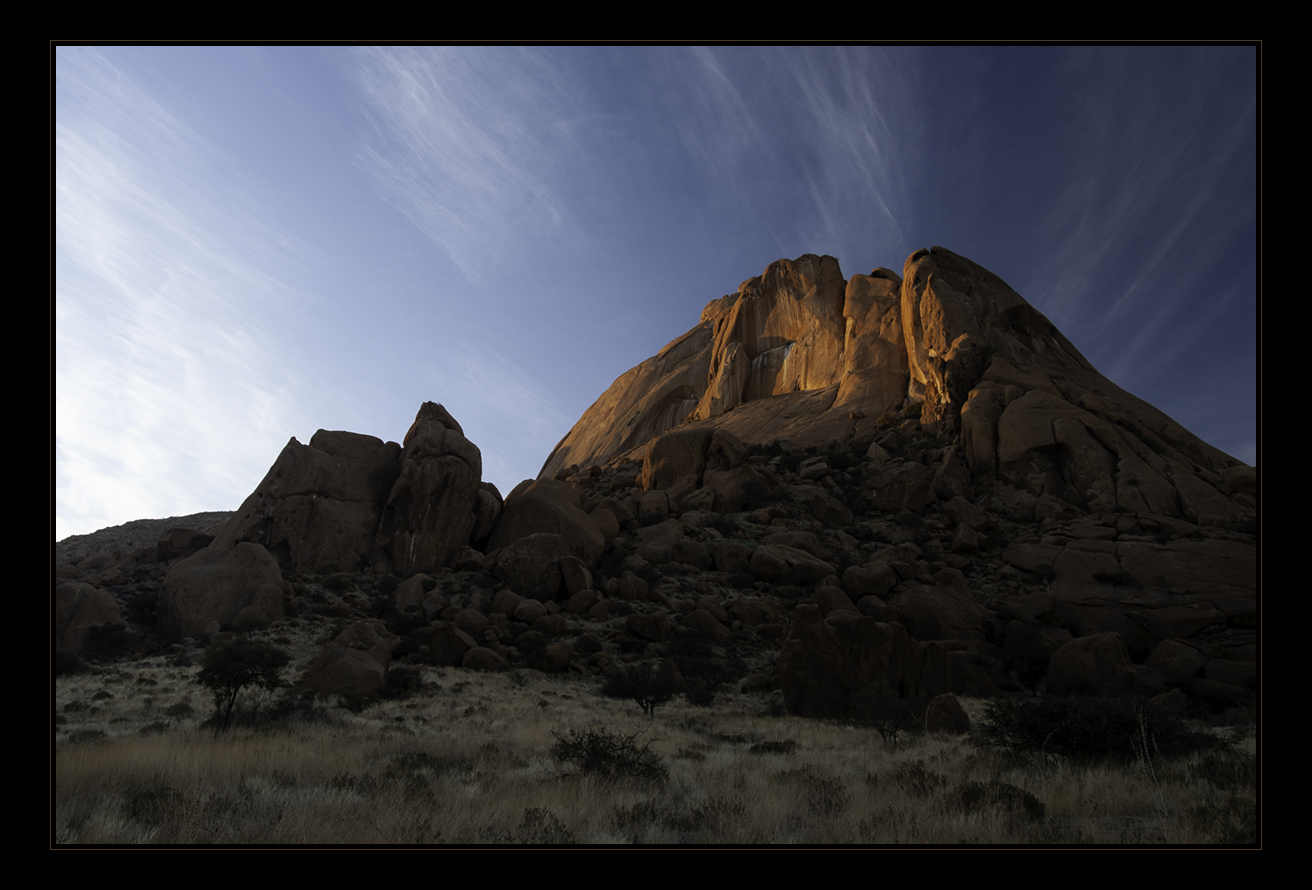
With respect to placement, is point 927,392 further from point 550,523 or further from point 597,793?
point 597,793

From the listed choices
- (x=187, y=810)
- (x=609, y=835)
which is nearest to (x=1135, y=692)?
(x=609, y=835)

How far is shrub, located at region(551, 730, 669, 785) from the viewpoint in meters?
8.45

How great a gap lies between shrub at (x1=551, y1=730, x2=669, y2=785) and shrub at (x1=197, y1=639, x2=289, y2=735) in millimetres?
9008

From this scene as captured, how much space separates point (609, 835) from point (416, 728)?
30.9 ft

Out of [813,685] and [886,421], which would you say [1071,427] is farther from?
[813,685]

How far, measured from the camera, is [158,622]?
24.9 m

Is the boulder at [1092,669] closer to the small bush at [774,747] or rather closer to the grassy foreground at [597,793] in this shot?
the grassy foreground at [597,793]

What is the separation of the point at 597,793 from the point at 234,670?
11.8 meters

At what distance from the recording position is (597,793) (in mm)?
7410

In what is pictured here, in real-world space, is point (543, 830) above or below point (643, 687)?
above

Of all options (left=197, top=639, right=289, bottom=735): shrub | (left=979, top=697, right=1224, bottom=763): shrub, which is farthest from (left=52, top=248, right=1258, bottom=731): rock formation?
(left=979, top=697, right=1224, bottom=763): shrub

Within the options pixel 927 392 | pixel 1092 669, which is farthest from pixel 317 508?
pixel 927 392

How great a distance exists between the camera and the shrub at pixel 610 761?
333 inches

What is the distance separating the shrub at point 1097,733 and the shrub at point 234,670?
1564cm
